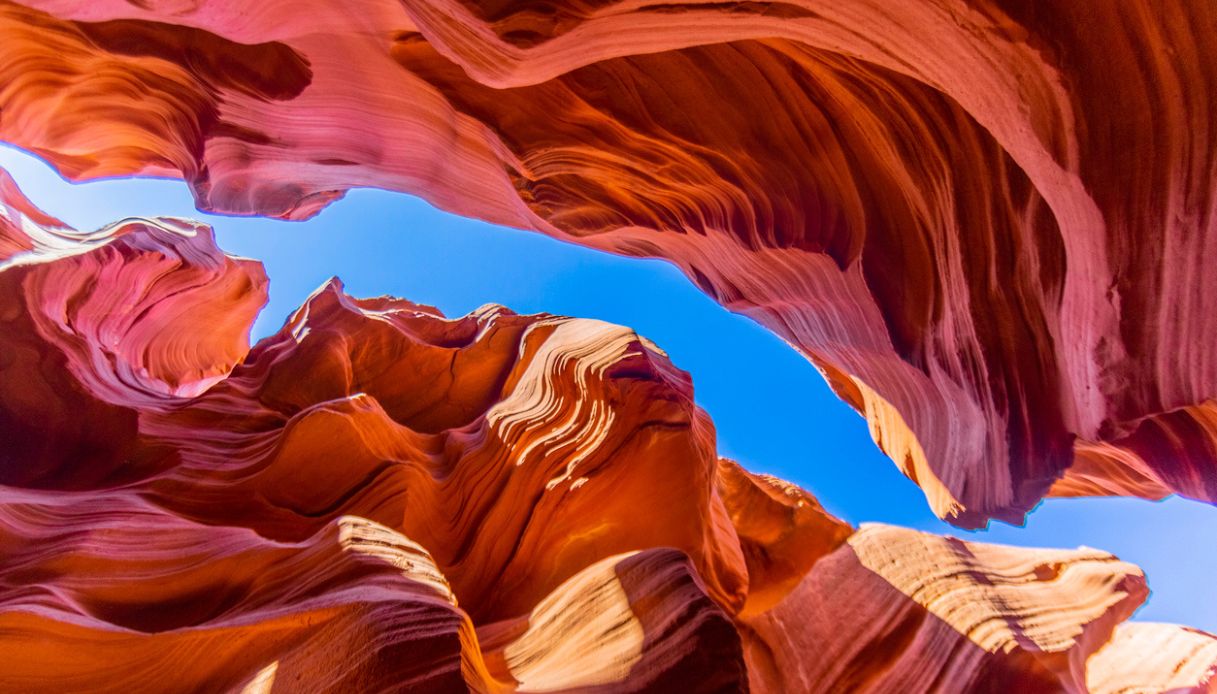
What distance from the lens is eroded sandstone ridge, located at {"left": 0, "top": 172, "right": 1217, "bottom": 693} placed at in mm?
3287

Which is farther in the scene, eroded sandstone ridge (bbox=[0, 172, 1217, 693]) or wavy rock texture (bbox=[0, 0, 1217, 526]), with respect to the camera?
eroded sandstone ridge (bbox=[0, 172, 1217, 693])

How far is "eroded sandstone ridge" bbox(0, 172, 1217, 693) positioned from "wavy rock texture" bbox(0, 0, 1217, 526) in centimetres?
127

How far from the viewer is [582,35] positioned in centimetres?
367

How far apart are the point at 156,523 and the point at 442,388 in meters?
5.18

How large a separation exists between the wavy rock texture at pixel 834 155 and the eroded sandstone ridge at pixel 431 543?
1.27 metres

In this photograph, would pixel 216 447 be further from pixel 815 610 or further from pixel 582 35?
pixel 815 610

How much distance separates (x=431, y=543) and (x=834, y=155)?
498cm

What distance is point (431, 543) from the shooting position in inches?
238

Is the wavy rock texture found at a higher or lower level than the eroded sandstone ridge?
higher

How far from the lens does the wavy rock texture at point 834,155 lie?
108 inches

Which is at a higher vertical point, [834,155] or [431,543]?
[834,155]

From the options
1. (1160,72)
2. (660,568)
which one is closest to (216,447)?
(660,568)

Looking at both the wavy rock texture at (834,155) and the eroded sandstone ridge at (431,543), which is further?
the eroded sandstone ridge at (431,543)

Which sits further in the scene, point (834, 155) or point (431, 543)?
point (431, 543)
